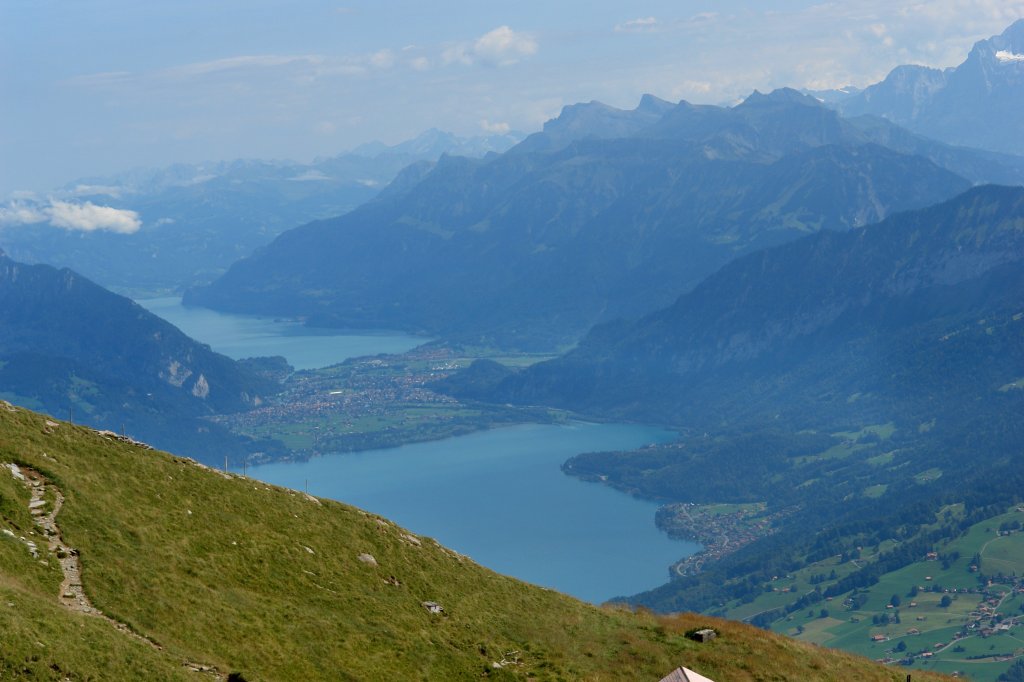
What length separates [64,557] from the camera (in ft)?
151

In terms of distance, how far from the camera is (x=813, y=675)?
57312mm

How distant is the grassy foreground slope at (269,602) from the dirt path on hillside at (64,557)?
0.35m

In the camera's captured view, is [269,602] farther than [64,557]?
Yes

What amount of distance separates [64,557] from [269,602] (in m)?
8.79

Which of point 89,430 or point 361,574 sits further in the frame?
point 89,430

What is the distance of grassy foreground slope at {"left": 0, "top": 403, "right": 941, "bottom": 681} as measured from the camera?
4247cm

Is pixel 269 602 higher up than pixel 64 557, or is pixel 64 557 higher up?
pixel 64 557

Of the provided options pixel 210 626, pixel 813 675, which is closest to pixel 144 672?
pixel 210 626

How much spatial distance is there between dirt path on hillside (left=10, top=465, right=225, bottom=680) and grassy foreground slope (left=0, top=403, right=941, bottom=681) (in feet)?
1.15

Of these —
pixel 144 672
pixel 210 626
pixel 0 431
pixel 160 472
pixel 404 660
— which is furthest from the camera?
pixel 160 472

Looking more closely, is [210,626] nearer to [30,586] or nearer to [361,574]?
[30,586]

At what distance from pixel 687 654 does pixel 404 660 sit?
1536 centimetres

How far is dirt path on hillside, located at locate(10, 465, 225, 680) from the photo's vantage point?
4241 centimetres

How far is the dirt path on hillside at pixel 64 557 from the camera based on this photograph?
42406mm
